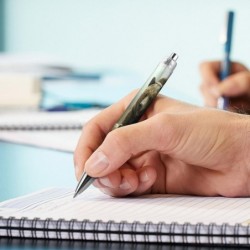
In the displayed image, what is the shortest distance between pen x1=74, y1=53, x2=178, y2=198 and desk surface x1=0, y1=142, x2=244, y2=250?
5.0 inches

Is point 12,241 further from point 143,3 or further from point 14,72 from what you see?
point 143,3

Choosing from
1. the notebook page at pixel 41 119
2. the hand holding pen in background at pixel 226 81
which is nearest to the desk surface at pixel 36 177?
the notebook page at pixel 41 119

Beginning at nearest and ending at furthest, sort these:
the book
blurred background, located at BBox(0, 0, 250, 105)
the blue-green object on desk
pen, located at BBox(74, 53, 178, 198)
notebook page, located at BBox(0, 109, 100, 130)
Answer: pen, located at BBox(74, 53, 178, 198)
the blue-green object on desk
notebook page, located at BBox(0, 109, 100, 130)
the book
blurred background, located at BBox(0, 0, 250, 105)

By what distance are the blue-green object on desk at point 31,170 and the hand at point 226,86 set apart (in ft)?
1.42

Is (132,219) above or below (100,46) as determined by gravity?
above

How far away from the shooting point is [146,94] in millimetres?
987

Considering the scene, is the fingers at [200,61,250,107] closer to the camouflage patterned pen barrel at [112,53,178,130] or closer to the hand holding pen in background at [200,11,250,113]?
the hand holding pen in background at [200,11,250,113]

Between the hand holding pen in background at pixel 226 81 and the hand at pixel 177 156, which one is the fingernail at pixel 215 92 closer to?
the hand holding pen in background at pixel 226 81

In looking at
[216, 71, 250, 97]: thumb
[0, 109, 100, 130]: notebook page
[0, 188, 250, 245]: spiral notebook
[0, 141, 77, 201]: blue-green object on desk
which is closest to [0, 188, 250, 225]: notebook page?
[0, 188, 250, 245]: spiral notebook

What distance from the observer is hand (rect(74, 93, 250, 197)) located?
0.85m

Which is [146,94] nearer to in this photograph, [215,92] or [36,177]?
[36,177]

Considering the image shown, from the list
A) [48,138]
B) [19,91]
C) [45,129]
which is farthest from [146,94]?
[19,91]

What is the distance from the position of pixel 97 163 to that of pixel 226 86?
2.76 feet

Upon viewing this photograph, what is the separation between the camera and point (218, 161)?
0.88m
